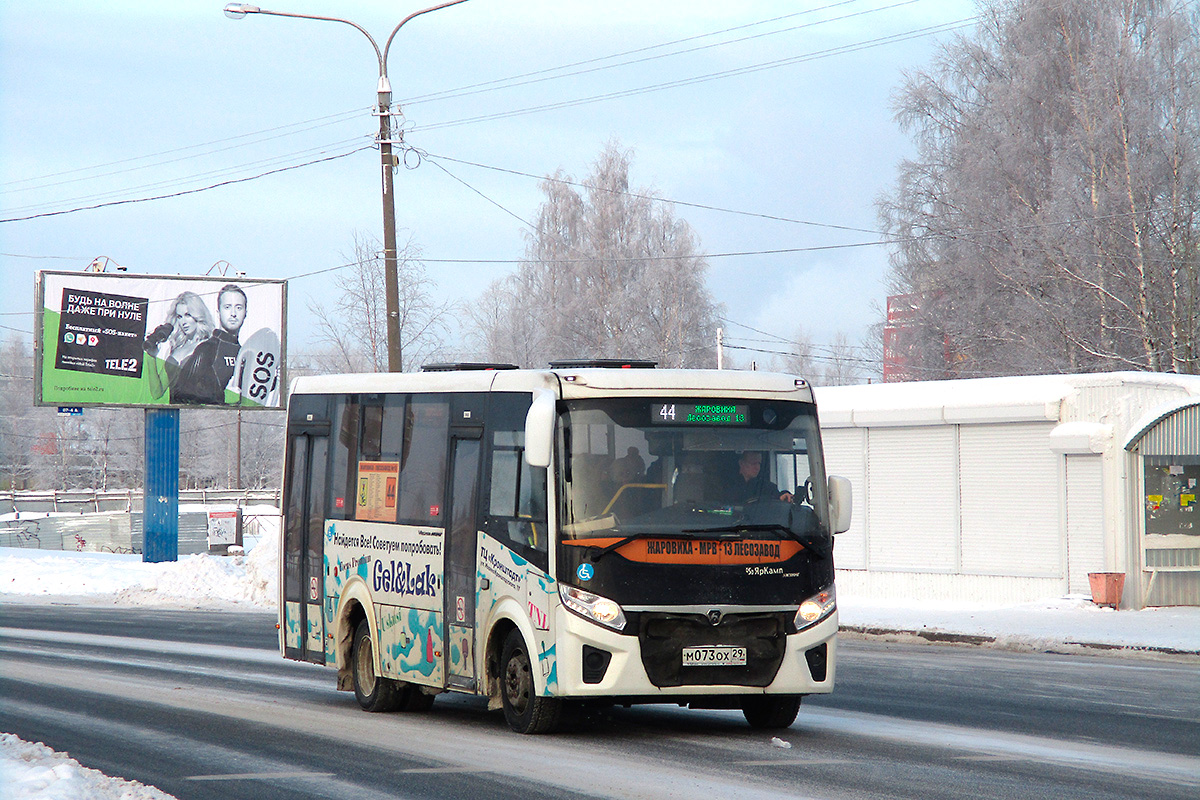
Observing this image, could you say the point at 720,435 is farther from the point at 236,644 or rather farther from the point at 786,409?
the point at 236,644

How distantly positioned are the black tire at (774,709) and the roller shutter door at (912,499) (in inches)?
532

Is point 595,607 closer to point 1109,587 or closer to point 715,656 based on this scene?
point 715,656

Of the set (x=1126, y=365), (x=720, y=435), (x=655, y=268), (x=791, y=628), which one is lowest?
(x=791, y=628)

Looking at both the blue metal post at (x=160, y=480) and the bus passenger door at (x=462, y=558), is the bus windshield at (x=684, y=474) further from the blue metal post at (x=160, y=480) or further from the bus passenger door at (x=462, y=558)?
the blue metal post at (x=160, y=480)

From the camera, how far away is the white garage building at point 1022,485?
21.5 metres

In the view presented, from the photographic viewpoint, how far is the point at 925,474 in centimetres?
2406

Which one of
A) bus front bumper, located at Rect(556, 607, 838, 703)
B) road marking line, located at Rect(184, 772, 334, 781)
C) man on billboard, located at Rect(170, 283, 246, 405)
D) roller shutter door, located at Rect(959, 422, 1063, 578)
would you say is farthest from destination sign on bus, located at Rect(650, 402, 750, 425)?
man on billboard, located at Rect(170, 283, 246, 405)

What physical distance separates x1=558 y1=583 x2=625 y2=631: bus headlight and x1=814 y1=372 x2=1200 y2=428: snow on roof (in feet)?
45.5

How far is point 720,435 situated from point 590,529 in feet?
4.01

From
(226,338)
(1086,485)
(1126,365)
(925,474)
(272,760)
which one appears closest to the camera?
(272,760)

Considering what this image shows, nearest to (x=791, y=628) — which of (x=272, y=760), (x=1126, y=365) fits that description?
(x=272, y=760)

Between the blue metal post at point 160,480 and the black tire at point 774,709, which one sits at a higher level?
the blue metal post at point 160,480

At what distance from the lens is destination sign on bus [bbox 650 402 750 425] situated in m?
10.4

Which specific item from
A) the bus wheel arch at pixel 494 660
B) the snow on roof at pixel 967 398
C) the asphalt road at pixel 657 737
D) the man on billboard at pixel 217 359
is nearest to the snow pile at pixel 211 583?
the man on billboard at pixel 217 359
